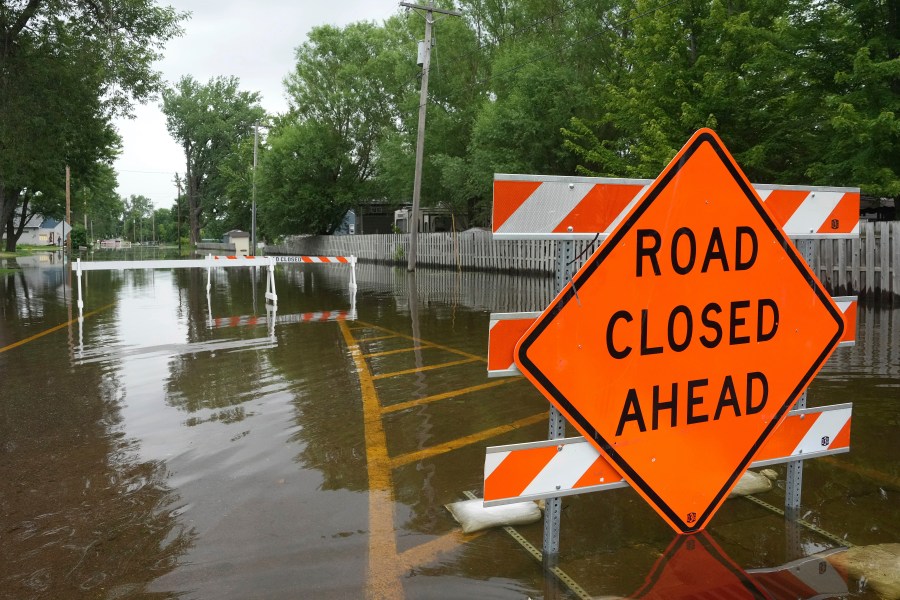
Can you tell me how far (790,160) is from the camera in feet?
71.1

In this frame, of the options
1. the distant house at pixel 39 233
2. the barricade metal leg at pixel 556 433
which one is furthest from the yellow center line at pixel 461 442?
the distant house at pixel 39 233

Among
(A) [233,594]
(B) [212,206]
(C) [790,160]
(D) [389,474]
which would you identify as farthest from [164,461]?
(B) [212,206]

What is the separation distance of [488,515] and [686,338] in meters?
1.39

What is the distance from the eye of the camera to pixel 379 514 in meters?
4.00

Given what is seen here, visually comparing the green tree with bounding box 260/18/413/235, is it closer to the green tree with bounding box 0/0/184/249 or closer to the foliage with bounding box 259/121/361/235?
the foliage with bounding box 259/121/361/235

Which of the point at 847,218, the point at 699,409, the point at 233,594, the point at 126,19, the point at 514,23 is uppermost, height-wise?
the point at 514,23

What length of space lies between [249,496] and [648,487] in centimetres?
225

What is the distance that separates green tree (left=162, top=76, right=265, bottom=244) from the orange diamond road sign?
273ft

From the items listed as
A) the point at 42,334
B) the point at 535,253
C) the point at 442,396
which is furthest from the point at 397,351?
the point at 535,253

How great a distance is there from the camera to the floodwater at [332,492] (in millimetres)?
3283

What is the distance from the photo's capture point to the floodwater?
3283 millimetres

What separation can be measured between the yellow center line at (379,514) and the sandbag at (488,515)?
1.18 feet

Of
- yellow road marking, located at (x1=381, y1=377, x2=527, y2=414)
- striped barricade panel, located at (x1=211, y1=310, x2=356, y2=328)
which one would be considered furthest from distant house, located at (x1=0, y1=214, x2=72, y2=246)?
yellow road marking, located at (x1=381, y1=377, x2=527, y2=414)

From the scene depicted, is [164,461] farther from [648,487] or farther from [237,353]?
[237,353]
